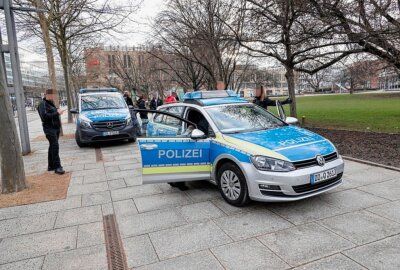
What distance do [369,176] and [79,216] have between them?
17.1 feet

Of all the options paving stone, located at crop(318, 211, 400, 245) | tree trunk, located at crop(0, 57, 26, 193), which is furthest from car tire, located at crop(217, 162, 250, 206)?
tree trunk, located at crop(0, 57, 26, 193)

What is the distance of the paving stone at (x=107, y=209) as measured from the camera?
475 centimetres

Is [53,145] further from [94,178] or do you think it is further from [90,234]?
[90,234]

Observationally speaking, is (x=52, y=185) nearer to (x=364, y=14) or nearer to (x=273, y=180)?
(x=273, y=180)

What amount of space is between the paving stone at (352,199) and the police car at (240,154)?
298mm

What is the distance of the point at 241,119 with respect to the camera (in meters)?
5.37

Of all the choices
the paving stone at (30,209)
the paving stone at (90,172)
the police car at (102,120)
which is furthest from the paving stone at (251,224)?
the police car at (102,120)

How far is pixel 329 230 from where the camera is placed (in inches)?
148

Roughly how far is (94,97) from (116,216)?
833 cm

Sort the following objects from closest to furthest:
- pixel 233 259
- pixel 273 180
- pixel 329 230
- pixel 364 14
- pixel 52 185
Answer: pixel 233 259
pixel 329 230
pixel 273 180
pixel 52 185
pixel 364 14

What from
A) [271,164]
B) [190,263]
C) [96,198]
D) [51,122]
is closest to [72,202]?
[96,198]

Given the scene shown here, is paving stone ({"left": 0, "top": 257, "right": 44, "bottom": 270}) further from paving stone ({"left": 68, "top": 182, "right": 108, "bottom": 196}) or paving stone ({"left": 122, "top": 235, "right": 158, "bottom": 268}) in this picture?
paving stone ({"left": 68, "top": 182, "right": 108, "bottom": 196})

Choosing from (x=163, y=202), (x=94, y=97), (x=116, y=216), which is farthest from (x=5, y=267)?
(x=94, y=97)

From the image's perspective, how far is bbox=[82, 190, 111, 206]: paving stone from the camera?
5.21m
